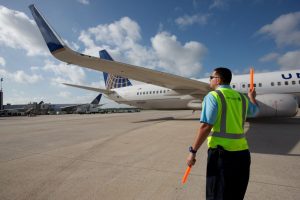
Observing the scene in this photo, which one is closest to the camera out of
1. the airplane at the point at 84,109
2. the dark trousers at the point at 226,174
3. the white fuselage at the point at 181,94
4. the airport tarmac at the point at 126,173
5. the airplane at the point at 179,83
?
the dark trousers at the point at 226,174

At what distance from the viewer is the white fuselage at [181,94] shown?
37.5 feet

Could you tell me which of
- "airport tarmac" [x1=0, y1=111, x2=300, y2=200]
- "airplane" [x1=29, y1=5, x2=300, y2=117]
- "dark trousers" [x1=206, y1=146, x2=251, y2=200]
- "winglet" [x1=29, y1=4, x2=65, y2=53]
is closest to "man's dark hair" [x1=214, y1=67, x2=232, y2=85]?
"dark trousers" [x1=206, y1=146, x2=251, y2=200]

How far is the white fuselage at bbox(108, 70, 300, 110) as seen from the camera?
11.4m

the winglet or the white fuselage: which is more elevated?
the winglet

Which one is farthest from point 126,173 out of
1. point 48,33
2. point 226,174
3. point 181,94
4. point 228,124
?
point 181,94

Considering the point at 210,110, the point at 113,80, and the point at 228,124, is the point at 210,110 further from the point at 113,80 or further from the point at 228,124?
the point at 113,80

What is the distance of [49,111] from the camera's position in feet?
178

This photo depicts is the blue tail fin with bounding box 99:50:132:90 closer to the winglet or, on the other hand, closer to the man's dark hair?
the winglet

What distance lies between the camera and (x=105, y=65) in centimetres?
1049

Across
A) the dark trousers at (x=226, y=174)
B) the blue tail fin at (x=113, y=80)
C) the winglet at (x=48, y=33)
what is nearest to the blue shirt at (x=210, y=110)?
the dark trousers at (x=226, y=174)

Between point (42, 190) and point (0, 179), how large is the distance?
1088mm

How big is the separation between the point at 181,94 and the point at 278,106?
5565 mm

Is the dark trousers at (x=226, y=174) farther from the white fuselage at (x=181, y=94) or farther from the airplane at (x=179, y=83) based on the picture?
the white fuselage at (x=181, y=94)

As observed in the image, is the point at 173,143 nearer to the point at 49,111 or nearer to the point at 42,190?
the point at 42,190
